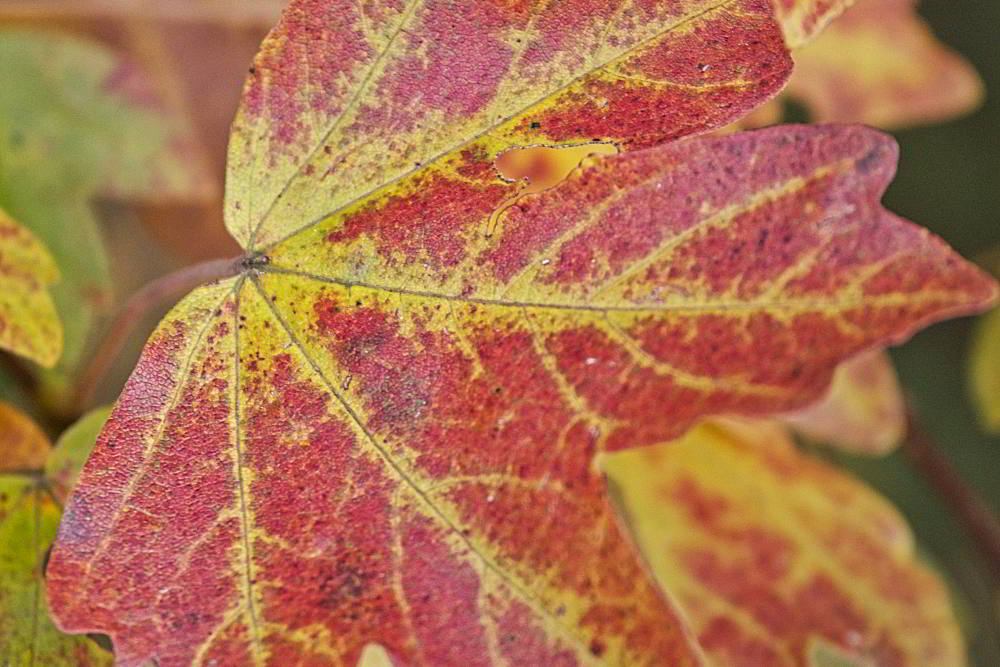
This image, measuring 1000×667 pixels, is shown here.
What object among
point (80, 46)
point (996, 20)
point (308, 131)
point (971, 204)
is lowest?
point (971, 204)

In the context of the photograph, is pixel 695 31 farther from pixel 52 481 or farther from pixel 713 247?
pixel 52 481

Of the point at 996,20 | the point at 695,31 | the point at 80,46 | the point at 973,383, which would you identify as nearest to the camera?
the point at 695,31

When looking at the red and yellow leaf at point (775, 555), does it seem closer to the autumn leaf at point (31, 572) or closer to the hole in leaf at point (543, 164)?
the hole in leaf at point (543, 164)

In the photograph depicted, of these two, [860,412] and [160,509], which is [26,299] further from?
[860,412]

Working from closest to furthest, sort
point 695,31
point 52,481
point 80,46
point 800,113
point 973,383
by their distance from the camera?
point 695,31 < point 52,481 < point 80,46 < point 973,383 < point 800,113

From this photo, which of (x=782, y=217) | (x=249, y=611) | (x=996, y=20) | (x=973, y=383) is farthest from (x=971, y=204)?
(x=249, y=611)

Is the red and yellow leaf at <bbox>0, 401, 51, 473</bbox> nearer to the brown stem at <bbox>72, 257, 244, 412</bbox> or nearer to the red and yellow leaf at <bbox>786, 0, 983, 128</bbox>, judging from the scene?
the brown stem at <bbox>72, 257, 244, 412</bbox>

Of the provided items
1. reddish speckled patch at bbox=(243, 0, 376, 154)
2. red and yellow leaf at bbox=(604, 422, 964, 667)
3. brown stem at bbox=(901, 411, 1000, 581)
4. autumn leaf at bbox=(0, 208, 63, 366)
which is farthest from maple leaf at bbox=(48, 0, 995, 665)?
brown stem at bbox=(901, 411, 1000, 581)
